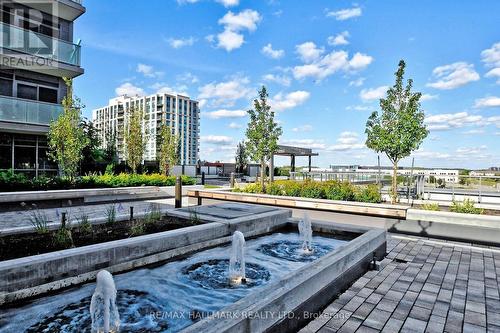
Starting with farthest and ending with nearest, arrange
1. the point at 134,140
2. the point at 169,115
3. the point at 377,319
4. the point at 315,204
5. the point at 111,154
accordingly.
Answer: the point at 169,115
the point at 111,154
the point at 134,140
the point at 315,204
the point at 377,319

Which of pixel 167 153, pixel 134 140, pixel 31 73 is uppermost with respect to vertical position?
pixel 31 73

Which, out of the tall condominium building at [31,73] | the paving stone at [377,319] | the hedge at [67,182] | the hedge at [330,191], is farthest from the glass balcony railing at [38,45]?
the paving stone at [377,319]

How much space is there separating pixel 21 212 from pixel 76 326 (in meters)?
9.52

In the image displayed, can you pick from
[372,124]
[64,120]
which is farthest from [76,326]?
[64,120]

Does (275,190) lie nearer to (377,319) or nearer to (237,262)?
(237,262)

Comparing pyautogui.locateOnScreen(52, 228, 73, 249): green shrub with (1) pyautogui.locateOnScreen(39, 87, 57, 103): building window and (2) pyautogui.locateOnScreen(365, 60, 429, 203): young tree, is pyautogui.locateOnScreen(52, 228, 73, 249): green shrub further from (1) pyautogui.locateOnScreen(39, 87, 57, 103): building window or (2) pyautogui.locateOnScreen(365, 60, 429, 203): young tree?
(1) pyautogui.locateOnScreen(39, 87, 57, 103): building window

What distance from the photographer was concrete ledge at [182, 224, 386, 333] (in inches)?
105

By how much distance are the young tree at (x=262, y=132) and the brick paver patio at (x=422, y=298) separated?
8530 mm

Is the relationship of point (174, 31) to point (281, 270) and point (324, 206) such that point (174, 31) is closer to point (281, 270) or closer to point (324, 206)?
point (324, 206)

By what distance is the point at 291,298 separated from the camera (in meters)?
3.35

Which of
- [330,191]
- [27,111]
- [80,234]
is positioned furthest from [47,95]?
[330,191]

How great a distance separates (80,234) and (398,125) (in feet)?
32.9

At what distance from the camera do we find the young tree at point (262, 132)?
14.4 meters

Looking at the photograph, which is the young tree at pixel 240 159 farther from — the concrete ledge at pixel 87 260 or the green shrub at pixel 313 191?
the concrete ledge at pixel 87 260
